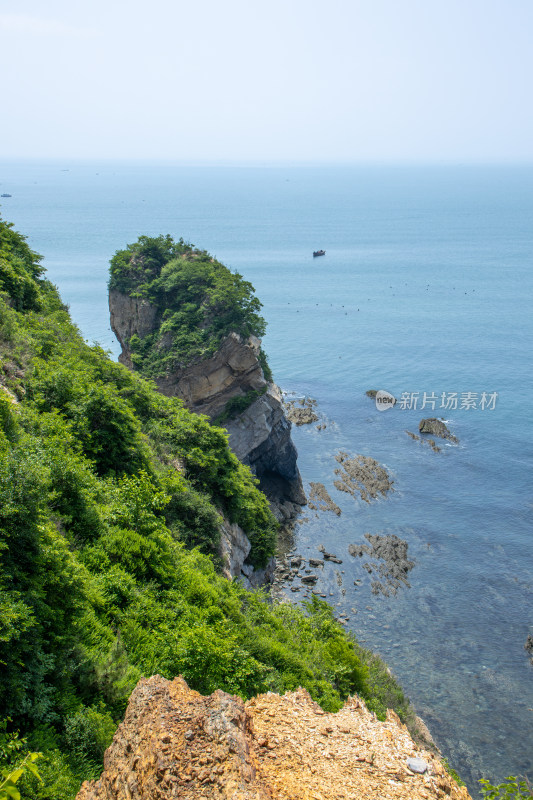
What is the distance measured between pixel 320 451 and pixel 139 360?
19.6 metres

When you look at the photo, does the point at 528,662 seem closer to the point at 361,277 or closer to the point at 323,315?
the point at 323,315

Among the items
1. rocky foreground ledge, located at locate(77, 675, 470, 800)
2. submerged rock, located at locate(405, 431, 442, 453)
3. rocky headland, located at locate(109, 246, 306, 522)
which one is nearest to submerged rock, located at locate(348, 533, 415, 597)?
rocky headland, located at locate(109, 246, 306, 522)

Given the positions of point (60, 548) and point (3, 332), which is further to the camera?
point (3, 332)

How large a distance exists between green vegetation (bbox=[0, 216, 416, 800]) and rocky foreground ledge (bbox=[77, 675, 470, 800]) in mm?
1334

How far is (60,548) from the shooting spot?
13.7 meters

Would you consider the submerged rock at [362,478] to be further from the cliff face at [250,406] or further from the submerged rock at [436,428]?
the submerged rock at [436,428]

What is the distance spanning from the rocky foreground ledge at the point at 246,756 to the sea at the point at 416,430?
1918 cm

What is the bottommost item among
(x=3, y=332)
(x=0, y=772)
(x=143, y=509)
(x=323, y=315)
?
(x=323, y=315)

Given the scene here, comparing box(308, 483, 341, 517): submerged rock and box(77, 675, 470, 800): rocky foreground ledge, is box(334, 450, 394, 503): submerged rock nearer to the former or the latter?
box(308, 483, 341, 517): submerged rock

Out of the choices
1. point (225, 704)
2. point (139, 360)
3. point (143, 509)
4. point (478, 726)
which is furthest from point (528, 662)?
point (139, 360)

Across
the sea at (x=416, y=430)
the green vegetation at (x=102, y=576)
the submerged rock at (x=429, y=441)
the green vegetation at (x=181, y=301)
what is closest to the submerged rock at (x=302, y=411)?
the sea at (x=416, y=430)

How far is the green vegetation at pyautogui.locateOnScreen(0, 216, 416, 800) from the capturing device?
10.7m

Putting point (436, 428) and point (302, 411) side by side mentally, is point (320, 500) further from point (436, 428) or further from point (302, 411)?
point (436, 428)

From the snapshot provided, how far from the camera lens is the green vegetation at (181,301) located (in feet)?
149
